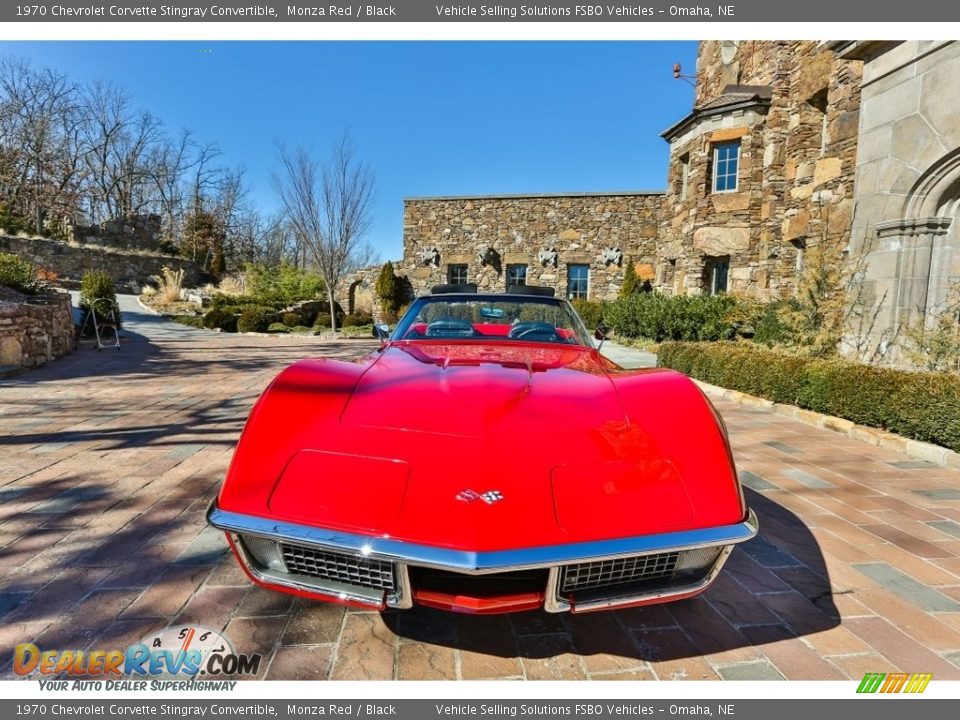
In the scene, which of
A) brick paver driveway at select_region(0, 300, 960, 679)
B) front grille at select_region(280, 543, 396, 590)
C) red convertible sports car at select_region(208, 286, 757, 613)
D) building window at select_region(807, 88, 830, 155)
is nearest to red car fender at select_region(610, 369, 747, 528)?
red convertible sports car at select_region(208, 286, 757, 613)

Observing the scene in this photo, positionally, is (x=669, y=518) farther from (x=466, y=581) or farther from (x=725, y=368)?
(x=725, y=368)

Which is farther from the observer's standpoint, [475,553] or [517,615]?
[517,615]

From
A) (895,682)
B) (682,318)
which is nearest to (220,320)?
(682,318)

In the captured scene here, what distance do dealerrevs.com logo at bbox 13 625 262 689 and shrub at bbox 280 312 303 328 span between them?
16.6 meters

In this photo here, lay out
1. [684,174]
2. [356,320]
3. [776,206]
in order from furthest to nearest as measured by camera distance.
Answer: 1. [356,320]
2. [684,174]
3. [776,206]

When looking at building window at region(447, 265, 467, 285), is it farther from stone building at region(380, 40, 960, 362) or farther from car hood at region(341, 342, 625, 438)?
car hood at region(341, 342, 625, 438)

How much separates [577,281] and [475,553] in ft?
58.9

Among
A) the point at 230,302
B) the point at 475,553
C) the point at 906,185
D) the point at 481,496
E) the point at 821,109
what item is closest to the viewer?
the point at 475,553

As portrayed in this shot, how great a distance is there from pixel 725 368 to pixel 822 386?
1453 mm

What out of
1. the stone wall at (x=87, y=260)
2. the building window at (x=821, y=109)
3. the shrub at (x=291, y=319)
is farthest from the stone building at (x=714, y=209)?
the stone wall at (x=87, y=260)

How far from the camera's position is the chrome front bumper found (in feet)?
4.16

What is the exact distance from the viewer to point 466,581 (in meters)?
1.41

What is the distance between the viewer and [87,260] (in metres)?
24.0

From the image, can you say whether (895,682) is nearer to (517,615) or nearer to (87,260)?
(517,615)
